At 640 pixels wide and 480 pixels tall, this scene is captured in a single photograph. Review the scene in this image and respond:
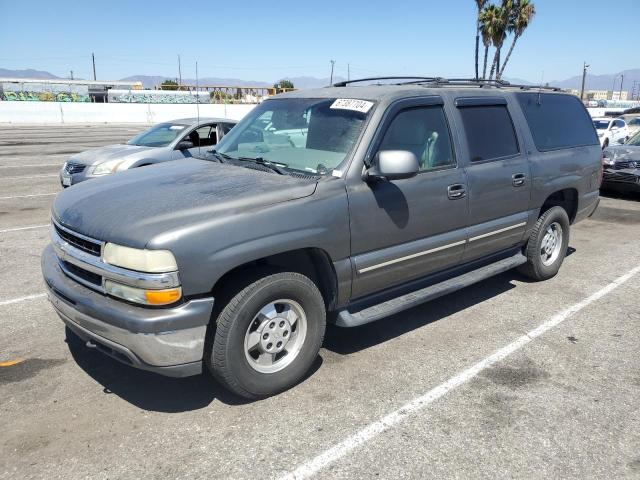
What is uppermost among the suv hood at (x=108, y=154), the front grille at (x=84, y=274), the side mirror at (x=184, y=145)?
the side mirror at (x=184, y=145)

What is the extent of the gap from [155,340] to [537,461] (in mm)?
2139

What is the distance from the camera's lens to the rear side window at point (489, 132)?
448cm

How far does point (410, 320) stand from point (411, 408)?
1.45 meters

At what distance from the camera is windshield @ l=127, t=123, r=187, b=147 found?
9836 mm

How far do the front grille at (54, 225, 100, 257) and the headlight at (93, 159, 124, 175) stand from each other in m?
5.94

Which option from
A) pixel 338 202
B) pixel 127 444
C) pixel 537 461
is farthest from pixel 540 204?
pixel 127 444

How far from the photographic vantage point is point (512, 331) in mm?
4539

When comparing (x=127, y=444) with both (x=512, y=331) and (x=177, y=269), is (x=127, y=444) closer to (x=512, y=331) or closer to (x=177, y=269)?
(x=177, y=269)

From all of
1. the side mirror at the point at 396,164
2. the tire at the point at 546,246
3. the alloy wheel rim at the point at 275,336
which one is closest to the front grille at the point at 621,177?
the tire at the point at 546,246

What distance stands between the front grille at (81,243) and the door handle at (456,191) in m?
2.57

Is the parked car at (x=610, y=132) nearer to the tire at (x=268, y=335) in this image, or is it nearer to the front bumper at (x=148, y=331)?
the tire at (x=268, y=335)

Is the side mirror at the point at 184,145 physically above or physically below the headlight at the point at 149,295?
above

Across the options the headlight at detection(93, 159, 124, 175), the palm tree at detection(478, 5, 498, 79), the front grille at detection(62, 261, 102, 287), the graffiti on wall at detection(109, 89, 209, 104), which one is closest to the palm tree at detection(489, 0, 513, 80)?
the palm tree at detection(478, 5, 498, 79)

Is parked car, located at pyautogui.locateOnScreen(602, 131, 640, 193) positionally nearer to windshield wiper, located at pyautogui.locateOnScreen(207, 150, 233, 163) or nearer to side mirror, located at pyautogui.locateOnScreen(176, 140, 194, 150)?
side mirror, located at pyautogui.locateOnScreen(176, 140, 194, 150)
